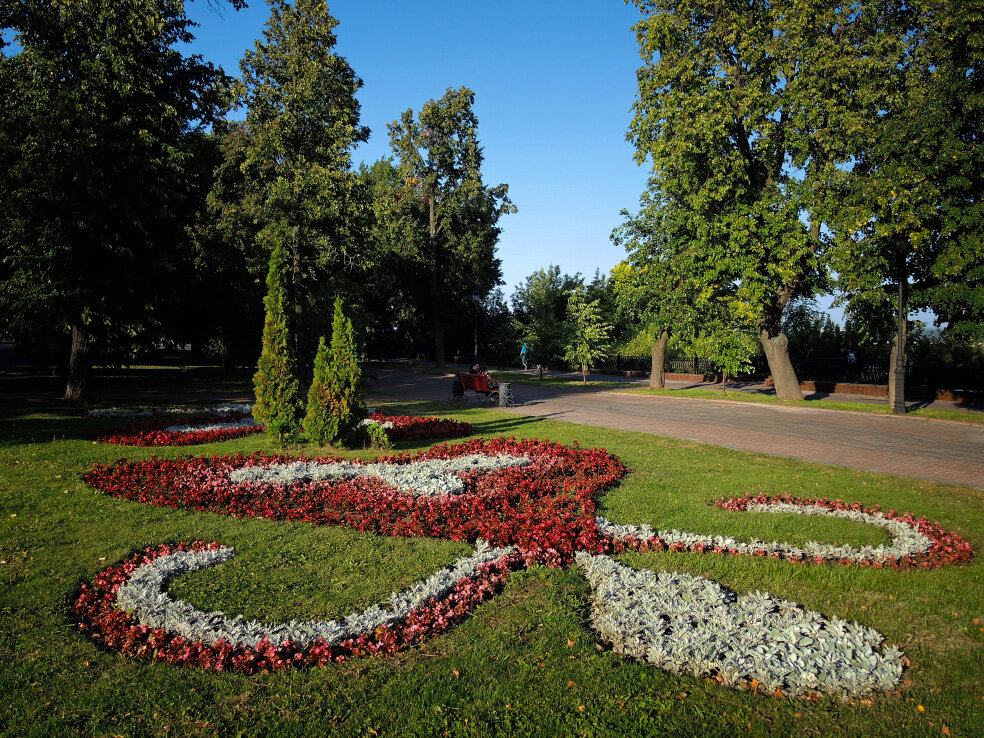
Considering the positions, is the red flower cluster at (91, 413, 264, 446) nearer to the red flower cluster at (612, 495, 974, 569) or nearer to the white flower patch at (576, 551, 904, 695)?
the red flower cluster at (612, 495, 974, 569)

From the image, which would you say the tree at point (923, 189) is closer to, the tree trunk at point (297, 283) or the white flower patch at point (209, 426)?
the white flower patch at point (209, 426)

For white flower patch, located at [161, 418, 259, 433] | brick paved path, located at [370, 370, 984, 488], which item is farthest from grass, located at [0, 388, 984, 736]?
white flower patch, located at [161, 418, 259, 433]

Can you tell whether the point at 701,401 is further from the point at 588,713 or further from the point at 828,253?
the point at 588,713

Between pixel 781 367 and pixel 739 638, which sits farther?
pixel 781 367

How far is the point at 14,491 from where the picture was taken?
722 centimetres

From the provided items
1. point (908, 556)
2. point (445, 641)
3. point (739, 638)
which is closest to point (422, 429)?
point (445, 641)

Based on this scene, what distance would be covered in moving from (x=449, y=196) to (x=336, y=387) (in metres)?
31.0

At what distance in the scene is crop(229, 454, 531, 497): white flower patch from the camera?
766 cm

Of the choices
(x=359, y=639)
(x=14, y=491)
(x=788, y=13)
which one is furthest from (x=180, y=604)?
(x=788, y=13)

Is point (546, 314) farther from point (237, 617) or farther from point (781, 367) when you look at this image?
point (237, 617)

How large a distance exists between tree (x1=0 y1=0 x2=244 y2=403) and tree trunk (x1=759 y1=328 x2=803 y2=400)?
19.1 meters

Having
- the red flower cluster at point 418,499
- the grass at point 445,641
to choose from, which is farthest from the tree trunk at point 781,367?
the red flower cluster at point 418,499

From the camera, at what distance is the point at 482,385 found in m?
18.5

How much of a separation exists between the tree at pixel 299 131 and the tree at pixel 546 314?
14.2 metres
